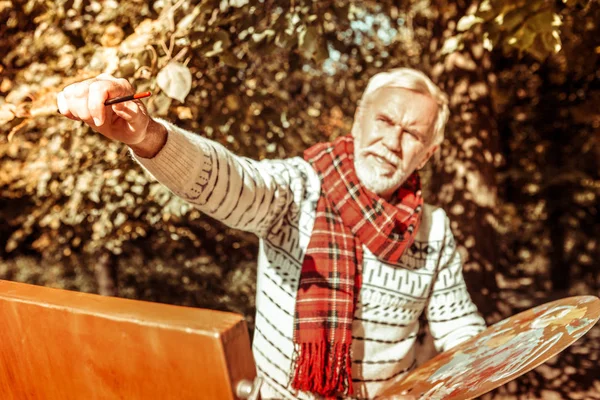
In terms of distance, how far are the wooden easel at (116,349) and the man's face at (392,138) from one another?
1339mm

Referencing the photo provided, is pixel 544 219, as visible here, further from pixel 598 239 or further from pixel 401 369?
pixel 401 369

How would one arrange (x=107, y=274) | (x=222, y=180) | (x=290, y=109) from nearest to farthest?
(x=222, y=180), (x=290, y=109), (x=107, y=274)

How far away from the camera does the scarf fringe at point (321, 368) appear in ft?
6.18

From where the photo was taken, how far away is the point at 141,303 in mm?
1001

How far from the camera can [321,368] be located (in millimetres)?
1881

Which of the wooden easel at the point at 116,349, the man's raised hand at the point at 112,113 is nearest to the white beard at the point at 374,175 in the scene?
the man's raised hand at the point at 112,113

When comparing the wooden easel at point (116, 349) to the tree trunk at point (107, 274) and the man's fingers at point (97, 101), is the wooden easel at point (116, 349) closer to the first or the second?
the man's fingers at point (97, 101)

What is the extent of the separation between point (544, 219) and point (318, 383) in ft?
28.8

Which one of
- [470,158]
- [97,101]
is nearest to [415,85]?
[97,101]

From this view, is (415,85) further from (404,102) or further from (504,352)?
(504,352)

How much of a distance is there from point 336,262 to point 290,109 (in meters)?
2.50

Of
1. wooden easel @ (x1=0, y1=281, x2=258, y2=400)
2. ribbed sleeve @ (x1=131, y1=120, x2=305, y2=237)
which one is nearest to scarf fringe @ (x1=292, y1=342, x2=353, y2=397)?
ribbed sleeve @ (x1=131, y1=120, x2=305, y2=237)

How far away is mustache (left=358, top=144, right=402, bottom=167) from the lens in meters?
2.13

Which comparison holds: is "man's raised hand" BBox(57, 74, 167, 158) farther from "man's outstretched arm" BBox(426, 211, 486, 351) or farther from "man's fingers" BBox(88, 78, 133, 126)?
"man's outstretched arm" BBox(426, 211, 486, 351)
